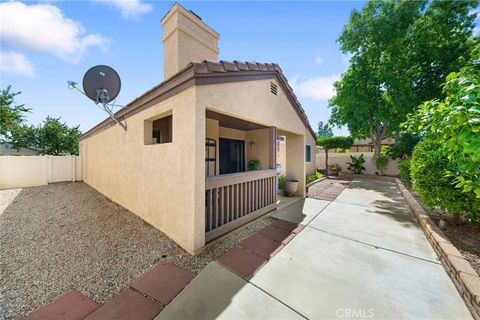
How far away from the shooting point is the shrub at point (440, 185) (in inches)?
142

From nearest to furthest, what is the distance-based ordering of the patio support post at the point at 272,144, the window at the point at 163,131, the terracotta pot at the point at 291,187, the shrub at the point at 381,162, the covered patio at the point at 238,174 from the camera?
1. the covered patio at the point at 238,174
2. the patio support post at the point at 272,144
3. the window at the point at 163,131
4. the terracotta pot at the point at 291,187
5. the shrub at the point at 381,162

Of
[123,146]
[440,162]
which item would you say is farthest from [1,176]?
[440,162]

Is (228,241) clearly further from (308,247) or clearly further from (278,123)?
(278,123)

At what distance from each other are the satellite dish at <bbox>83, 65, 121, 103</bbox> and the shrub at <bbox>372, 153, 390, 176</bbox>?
1619 centimetres

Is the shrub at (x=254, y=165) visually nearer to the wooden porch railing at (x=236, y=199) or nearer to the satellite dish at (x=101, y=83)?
the wooden porch railing at (x=236, y=199)

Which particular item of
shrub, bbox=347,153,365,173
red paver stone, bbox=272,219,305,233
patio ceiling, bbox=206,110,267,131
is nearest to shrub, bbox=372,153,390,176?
shrub, bbox=347,153,365,173

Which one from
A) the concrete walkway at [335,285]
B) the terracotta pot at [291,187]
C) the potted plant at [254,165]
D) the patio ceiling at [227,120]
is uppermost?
the patio ceiling at [227,120]

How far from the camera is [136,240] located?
13.1 ft

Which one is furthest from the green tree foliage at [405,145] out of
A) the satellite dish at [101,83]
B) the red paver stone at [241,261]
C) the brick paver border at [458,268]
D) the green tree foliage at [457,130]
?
the satellite dish at [101,83]

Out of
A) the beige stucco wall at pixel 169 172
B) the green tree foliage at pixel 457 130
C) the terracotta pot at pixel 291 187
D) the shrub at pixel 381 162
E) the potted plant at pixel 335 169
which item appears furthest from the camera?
the potted plant at pixel 335 169

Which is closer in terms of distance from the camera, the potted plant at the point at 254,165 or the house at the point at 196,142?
the house at the point at 196,142

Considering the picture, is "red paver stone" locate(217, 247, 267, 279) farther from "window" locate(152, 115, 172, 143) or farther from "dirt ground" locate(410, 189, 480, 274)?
"window" locate(152, 115, 172, 143)

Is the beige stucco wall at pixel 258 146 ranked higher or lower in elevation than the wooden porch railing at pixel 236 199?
higher

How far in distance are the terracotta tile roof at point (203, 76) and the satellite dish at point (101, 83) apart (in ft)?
1.68
